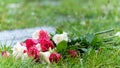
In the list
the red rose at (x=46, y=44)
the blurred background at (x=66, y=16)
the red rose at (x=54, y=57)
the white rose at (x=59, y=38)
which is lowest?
the red rose at (x=54, y=57)

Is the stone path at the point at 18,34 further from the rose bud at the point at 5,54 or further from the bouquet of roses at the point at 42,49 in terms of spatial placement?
the rose bud at the point at 5,54

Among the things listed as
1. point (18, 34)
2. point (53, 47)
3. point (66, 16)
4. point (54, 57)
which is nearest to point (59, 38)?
point (53, 47)

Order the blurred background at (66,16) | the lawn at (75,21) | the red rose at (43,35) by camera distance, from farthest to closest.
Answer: the blurred background at (66,16) < the red rose at (43,35) < the lawn at (75,21)

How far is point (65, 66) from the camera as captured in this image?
253 cm

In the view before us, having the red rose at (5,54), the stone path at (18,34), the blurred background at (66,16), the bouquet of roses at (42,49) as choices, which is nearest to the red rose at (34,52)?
the bouquet of roses at (42,49)

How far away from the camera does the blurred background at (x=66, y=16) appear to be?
14.5 feet

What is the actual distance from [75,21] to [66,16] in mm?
734

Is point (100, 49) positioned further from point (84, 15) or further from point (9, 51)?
point (84, 15)

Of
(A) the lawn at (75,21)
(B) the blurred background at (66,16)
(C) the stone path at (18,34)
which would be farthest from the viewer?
(B) the blurred background at (66,16)

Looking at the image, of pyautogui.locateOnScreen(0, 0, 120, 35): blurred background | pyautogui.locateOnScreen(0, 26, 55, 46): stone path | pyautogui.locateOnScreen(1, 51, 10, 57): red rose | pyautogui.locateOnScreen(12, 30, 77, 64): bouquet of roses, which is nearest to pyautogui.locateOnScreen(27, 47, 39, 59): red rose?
pyautogui.locateOnScreen(12, 30, 77, 64): bouquet of roses

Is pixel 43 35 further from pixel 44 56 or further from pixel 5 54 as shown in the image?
pixel 5 54

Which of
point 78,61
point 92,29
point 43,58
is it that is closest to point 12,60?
point 43,58

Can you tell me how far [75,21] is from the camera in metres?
4.73

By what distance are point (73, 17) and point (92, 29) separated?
116 cm
